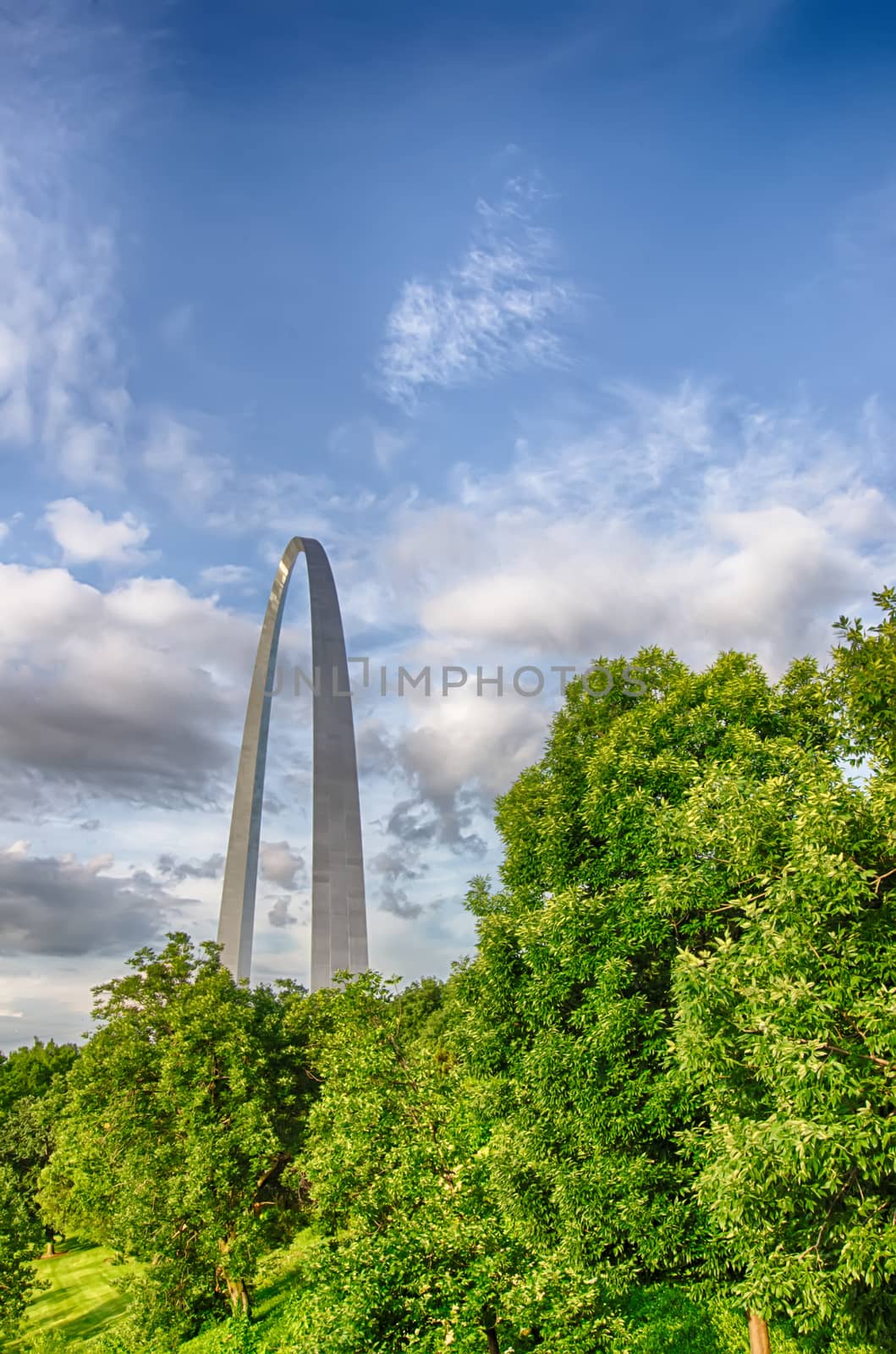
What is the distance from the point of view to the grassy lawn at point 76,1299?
118 ft

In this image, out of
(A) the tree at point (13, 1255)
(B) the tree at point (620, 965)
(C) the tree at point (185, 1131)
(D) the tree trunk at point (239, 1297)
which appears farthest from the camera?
(A) the tree at point (13, 1255)

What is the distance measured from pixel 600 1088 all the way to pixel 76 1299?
39640 millimetres

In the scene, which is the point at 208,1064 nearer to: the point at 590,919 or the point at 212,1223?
the point at 212,1223

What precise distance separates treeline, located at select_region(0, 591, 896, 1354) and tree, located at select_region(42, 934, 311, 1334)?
0.10 metres

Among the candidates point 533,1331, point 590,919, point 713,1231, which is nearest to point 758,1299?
point 533,1331

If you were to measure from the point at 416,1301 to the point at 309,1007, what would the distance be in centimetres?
1879

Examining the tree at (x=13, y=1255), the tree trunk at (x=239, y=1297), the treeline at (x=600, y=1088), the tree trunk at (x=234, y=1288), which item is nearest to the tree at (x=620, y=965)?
the treeline at (x=600, y=1088)

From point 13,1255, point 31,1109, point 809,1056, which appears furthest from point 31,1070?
point 809,1056

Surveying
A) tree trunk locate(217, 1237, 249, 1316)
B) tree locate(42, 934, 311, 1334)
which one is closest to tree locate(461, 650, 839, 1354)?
tree locate(42, 934, 311, 1334)

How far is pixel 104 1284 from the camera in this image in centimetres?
4253

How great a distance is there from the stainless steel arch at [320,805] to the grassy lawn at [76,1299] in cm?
1591

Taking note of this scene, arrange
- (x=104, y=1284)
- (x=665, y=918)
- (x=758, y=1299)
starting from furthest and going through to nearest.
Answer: (x=104, y=1284) → (x=665, y=918) → (x=758, y=1299)

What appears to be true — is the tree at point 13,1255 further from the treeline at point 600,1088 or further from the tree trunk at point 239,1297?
the tree trunk at point 239,1297

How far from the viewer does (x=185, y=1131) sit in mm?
23203
